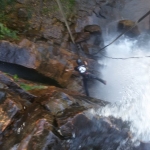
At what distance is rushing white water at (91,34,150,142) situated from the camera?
5938 mm

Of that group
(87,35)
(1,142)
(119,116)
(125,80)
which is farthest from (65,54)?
(1,142)

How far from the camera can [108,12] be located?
33.5 feet

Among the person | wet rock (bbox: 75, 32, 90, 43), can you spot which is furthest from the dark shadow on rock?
wet rock (bbox: 75, 32, 90, 43)

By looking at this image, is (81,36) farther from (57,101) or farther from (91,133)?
(91,133)

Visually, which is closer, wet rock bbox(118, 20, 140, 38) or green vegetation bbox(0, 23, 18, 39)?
green vegetation bbox(0, 23, 18, 39)

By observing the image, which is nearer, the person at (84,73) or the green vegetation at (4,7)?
the person at (84,73)

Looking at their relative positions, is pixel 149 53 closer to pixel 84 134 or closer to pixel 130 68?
pixel 130 68

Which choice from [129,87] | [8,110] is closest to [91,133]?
[8,110]

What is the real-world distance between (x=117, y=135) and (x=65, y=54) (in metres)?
3.39

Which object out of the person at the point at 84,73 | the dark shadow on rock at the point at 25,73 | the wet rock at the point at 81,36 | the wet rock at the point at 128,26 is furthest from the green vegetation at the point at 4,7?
the wet rock at the point at 128,26

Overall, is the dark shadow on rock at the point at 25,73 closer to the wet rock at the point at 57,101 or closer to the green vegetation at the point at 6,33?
the green vegetation at the point at 6,33

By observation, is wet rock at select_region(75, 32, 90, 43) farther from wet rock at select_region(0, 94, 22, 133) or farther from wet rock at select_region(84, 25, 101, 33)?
wet rock at select_region(0, 94, 22, 133)

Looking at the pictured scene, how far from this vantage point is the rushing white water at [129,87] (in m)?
5.94

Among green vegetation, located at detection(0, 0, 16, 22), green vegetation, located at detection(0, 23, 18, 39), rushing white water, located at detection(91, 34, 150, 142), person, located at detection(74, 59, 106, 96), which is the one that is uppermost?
green vegetation, located at detection(0, 0, 16, 22)
